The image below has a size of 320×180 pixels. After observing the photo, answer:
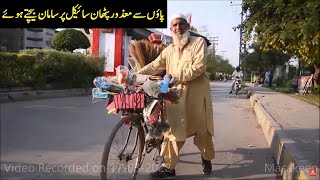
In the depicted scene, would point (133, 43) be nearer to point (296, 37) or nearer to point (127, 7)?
point (296, 37)

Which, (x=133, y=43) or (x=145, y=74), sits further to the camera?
(x=133, y=43)

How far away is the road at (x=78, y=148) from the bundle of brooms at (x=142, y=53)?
1.16 m

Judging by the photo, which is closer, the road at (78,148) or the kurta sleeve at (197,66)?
the kurta sleeve at (197,66)

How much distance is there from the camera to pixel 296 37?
2.43 metres

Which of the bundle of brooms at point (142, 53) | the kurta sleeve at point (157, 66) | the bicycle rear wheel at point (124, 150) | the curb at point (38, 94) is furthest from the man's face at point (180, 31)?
the curb at point (38, 94)

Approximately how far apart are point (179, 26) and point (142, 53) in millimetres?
794

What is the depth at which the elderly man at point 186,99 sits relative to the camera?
13.8 feet

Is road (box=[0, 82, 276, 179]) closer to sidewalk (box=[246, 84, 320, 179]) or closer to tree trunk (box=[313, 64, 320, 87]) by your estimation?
sidewalk (box=[246, 84, 320, 179])

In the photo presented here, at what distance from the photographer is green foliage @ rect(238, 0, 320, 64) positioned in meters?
2.24

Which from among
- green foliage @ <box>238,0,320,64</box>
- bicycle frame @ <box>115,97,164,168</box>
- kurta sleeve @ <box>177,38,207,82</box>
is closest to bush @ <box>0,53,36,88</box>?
bicycle frame @ <box>115,97,164,168</box>

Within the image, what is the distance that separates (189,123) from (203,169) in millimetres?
583

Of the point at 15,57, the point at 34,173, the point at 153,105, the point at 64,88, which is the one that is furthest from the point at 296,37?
the point at 64,88

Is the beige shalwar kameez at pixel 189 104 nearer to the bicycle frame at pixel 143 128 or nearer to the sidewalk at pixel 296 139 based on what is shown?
the bicycle frame at pixel 143 128

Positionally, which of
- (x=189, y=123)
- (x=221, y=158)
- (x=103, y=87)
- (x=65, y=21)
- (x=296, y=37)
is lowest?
(x=221, y=158)
